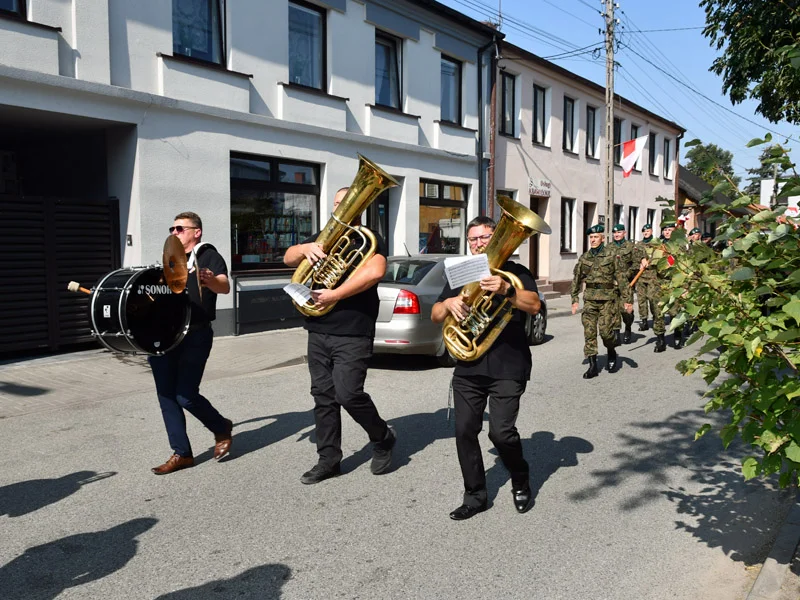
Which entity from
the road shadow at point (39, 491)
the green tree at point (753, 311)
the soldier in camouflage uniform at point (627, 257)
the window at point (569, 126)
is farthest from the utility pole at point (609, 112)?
the green tree at point (753, 311)

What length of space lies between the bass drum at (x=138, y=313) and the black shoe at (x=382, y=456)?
1552mm

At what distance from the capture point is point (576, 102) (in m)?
22.9

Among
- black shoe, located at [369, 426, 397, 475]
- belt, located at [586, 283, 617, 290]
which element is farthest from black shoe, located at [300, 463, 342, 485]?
belt, located at [586, 283, 617, 290]

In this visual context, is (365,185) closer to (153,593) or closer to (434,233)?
(153,593)

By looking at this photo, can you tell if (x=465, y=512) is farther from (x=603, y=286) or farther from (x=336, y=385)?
(x=603, y=286)

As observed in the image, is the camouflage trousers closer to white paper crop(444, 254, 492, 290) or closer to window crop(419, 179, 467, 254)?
white paper crop(444, 254, 492, 290)

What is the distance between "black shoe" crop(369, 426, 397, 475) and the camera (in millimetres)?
4867

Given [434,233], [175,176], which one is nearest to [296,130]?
[175,176]

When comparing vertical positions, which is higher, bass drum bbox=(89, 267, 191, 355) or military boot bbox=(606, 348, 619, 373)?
bass drum bbox=(89, 267, 191, 355)

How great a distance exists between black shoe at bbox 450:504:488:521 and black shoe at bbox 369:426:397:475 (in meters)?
0.84

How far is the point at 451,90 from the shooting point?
17234mm

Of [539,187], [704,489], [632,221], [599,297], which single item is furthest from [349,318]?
[632,221]

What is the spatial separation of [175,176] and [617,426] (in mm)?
7605

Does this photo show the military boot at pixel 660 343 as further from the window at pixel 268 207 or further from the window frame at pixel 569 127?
the window frame at pixel 569 127
